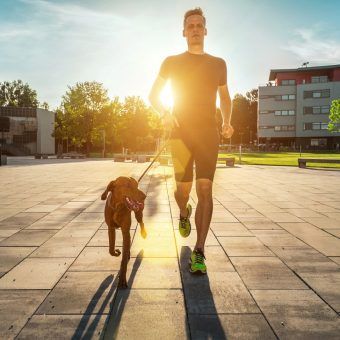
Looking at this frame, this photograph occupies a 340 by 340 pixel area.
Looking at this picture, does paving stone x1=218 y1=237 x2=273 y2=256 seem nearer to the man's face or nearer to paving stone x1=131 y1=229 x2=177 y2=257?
paving stone x1=131 y1=229 x2=177 y2=257

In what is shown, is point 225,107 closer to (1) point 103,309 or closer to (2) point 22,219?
(1) point 103,309

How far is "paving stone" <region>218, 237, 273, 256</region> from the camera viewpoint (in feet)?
13.5

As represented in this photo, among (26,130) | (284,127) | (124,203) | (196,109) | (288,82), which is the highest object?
(288,82)

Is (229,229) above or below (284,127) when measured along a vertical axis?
below

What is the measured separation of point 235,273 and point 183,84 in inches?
75.5

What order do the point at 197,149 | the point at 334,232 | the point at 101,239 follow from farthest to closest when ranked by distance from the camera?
the point at 334,232 < the point at 101,239 < the point at 197,149

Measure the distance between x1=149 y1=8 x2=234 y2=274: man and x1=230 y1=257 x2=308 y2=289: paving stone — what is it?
519 mm

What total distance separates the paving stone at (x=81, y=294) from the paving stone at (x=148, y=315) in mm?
118

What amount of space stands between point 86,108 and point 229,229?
4330 centimetres

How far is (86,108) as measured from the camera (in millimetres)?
46406

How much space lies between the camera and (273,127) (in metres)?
70.9

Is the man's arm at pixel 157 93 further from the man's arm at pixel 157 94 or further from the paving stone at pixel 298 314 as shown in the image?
the paving stone at pixel 298 314

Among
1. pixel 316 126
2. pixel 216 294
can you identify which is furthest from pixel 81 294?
pixel 316 126

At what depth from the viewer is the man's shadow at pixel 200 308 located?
7.57ft
